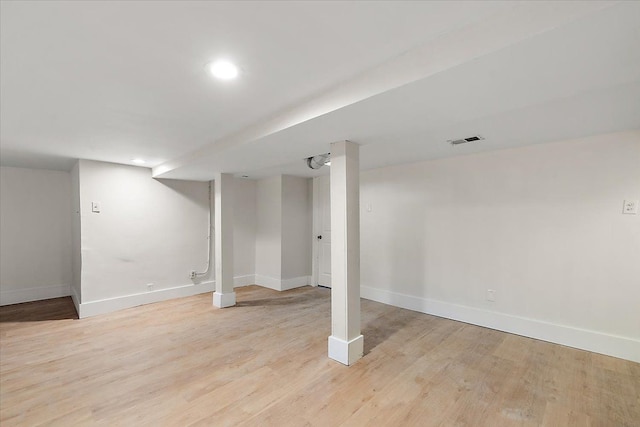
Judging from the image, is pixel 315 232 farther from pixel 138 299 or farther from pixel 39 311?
pixel 39 311

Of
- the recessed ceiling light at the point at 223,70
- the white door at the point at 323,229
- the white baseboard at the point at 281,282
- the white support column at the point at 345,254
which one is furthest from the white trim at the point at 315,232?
the recessed ceiling light at the point at 223,70

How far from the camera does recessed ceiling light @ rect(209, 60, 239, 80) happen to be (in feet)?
5.01

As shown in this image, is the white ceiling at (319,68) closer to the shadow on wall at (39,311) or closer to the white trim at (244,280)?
the shadow on wall at (39,311)

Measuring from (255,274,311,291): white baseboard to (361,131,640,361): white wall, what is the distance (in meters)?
Answer: 1.64

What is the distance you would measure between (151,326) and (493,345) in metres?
3.87

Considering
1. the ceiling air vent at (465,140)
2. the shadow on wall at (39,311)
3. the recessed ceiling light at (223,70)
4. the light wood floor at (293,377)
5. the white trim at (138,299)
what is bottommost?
the shadow on wall at (39,311)

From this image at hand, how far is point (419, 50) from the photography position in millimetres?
1396

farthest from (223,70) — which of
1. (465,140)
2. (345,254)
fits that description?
(465,140)

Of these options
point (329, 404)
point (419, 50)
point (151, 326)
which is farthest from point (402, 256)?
point (151, 326)

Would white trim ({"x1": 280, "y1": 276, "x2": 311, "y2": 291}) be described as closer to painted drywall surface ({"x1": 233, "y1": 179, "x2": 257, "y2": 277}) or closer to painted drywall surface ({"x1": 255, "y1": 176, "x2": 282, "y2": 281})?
painted drywall surface ({"x1": 255, "y1": 176, "x2": 282, "y2": 281})

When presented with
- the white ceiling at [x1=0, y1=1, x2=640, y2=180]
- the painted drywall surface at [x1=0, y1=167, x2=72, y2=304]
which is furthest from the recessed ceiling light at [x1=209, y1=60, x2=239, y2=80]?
the painted drywall surface at [x1=0, y1=167, x2=72, y2=304]

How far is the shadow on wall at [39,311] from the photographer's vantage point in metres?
3.76

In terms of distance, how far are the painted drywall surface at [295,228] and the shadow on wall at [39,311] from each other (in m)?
3.11

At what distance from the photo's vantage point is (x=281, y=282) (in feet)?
16.5
